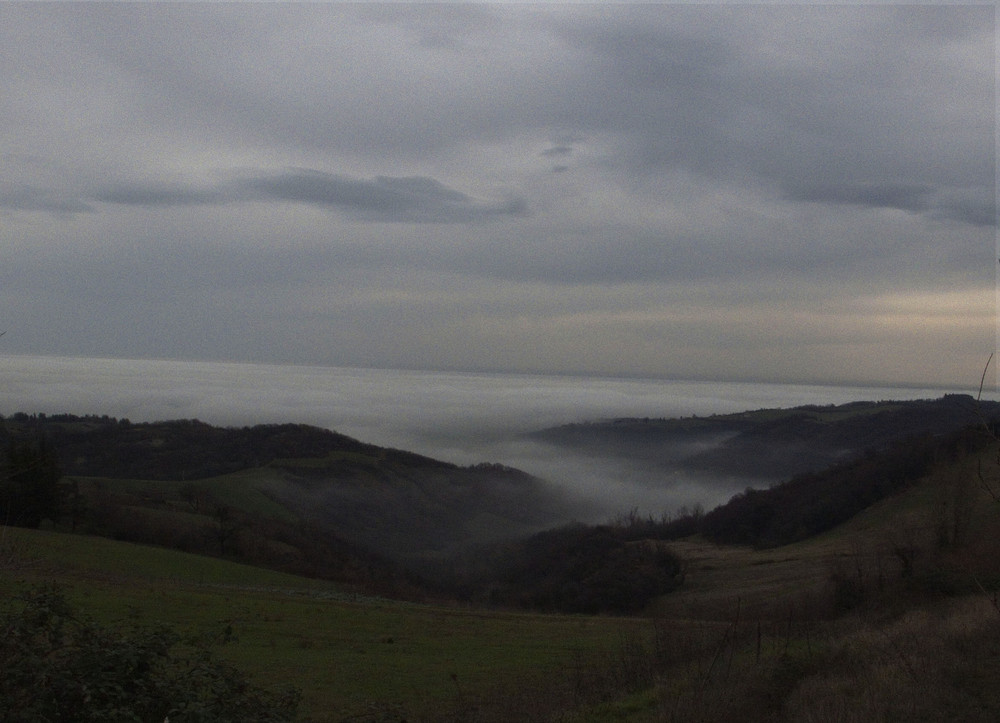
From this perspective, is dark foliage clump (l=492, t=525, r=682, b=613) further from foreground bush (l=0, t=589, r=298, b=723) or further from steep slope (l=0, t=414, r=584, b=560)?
foreground bush (l=0, t=589, r=298, b=723)

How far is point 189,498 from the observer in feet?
275

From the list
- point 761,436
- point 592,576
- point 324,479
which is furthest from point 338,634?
point 761,436

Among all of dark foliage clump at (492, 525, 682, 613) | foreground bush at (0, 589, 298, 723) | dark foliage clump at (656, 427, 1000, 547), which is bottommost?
dark foliage clump at (492, 525, 682, 613)

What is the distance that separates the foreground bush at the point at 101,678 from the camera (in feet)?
24.2

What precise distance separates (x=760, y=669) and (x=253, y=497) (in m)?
95.7

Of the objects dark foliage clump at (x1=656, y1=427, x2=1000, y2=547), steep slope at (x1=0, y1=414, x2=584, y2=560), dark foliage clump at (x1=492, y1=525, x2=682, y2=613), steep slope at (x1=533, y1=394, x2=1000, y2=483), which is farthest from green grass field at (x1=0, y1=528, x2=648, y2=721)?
steep slope at (x1=533, y1=394, x2=1000, y2=483)

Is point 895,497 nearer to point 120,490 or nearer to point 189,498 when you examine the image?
point 189,498

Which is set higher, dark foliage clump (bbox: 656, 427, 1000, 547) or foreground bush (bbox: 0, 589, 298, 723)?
foreground bush (bbox: 0, 589, 298, 723)

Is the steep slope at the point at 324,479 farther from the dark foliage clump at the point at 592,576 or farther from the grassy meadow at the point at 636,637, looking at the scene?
the grassy meadow at the point at 636,637

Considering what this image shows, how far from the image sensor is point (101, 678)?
7656mm

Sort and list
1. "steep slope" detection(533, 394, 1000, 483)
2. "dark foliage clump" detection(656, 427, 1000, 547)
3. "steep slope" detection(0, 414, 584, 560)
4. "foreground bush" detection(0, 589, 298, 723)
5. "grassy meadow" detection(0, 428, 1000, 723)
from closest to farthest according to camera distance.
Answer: "foreground bush" detection(0, 589, 298, 723)
"grassy meadow" detection(0, 428, 1000, 723)
"dark foliage clump" detection(656, 427, 1000, 547)
"steep slope" detection(0, 414, 584, 560)
"steep slope" detection(533, 394, 1000, 483)

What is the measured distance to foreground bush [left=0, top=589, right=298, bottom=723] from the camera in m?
7.38

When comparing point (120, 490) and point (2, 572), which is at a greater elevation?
point (2, 572)

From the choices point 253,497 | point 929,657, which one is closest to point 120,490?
point 253,497
